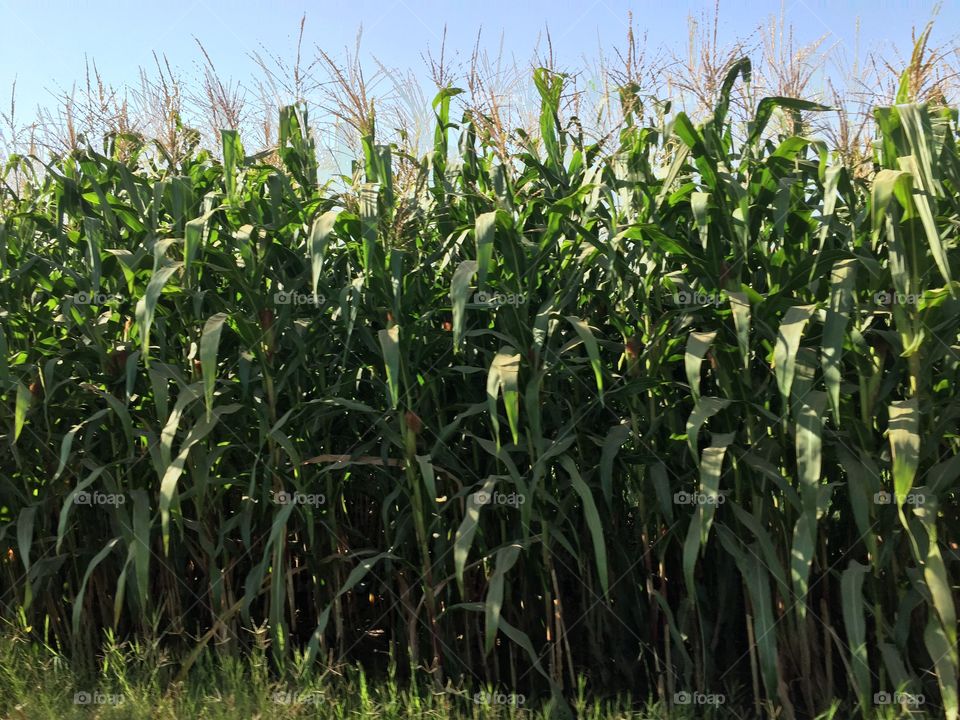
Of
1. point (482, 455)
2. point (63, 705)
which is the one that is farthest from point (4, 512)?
point (482, 455)

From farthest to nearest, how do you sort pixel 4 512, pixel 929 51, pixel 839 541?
pixel 4 512
pixel 839 541
pixel 929 51

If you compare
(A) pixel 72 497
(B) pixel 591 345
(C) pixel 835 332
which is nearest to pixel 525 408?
(B) pixel 591 345

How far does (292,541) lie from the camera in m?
3.82

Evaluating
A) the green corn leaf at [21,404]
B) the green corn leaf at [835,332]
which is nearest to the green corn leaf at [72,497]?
the green corn leaf at [21,404]

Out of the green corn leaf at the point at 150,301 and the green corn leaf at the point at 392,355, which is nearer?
the green corn leaf at the point at 392,355

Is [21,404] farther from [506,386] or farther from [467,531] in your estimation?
[506,386]

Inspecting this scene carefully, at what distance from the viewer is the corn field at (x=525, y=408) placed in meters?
2.96

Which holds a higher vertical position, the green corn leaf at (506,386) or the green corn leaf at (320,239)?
the green corn leaf at (320,239)

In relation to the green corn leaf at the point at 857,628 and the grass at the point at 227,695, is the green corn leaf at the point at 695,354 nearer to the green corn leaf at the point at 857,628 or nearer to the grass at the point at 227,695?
the green corn leaf at the point at 857,628

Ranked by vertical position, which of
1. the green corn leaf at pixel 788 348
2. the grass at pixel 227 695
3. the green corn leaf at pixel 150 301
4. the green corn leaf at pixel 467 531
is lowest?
the grass at pixel 227 695

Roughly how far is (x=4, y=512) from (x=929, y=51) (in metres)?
4.38

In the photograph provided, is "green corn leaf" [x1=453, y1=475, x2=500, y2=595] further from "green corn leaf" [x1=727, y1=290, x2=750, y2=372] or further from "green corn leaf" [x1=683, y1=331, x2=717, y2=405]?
"green corn leaf" [x1=727, y1=290, x2=750, y2=372]

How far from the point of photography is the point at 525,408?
10.6 feet

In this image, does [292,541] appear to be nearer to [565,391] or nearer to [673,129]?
[565,391]
